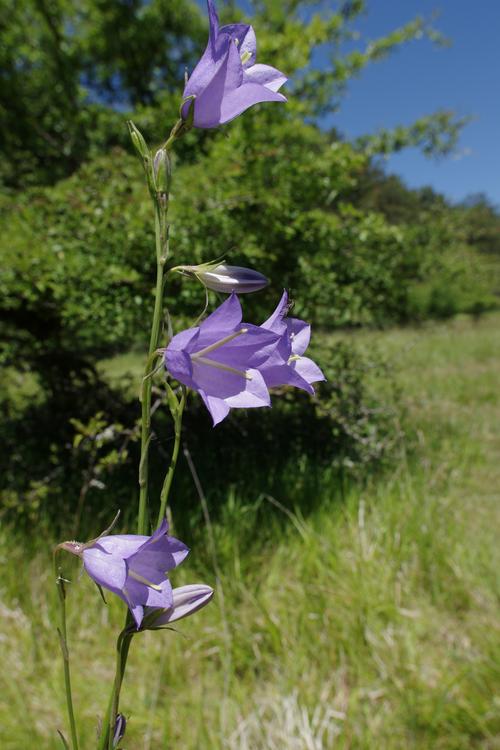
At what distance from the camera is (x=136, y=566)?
58 cm

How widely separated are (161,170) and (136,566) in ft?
1.47

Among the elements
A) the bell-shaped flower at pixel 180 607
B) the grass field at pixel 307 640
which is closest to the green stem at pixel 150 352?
the bell-shaped flower at pixel 180 607

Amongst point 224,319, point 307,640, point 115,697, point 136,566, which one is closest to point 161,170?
point 224,319

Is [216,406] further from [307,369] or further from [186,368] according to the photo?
[307,369]

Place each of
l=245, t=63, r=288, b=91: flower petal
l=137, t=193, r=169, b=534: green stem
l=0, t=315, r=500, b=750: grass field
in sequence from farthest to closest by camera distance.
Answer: l=0, t=315, r=500, b=750: grass field < l=245, t=63, r=288, b=91: flower petal < l=137, t=193, r=169, b=534: green stem

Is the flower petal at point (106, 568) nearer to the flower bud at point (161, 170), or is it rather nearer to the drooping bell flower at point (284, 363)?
the drooping bell flower at point (284, 363)

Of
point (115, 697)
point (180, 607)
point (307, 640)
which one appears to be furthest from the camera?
point (307, 640)

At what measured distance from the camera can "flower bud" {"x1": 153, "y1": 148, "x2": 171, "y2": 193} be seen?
596mm

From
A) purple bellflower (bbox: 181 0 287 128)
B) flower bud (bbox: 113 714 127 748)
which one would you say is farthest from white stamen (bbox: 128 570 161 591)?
purple bellflower (bbox: 181 0 287 128)

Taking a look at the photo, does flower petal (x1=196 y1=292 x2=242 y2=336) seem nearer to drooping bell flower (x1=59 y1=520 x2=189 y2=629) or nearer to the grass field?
drooping bell flower (x1=59 y1=520 x2=189 y2=629)

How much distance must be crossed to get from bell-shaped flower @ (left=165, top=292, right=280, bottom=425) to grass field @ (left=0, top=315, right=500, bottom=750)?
1.25 meters

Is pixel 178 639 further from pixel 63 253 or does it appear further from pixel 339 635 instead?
pixel 63 253

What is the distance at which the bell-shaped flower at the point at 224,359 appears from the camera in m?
0.56

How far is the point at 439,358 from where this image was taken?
6.33 m
